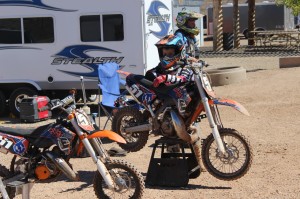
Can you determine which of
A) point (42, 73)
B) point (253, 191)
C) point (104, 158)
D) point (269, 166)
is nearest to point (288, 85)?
point (42, 73)

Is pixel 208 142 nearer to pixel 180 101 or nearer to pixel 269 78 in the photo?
pixel 180 101

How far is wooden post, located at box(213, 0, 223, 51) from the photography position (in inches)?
907

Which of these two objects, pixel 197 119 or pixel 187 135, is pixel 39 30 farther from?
pixel 187 135

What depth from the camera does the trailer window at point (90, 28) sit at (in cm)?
1121

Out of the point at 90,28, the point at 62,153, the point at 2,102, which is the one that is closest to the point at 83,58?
the point at 90,28

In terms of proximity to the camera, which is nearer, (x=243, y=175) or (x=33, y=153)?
(x=33, y=153)

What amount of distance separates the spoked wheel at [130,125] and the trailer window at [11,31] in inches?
207

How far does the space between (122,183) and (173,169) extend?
3.38 ft

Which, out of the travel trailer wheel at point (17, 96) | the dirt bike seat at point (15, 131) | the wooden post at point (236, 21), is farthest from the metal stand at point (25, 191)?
the wooden post at point (236, 21)

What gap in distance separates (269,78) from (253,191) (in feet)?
31.4

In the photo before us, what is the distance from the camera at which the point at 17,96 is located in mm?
11594

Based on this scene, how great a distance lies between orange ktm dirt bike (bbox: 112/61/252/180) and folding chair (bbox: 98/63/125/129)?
176cm

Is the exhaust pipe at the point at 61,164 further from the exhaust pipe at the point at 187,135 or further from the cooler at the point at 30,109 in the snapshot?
the cooler at the point at 30,109

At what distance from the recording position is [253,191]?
18.7ft
